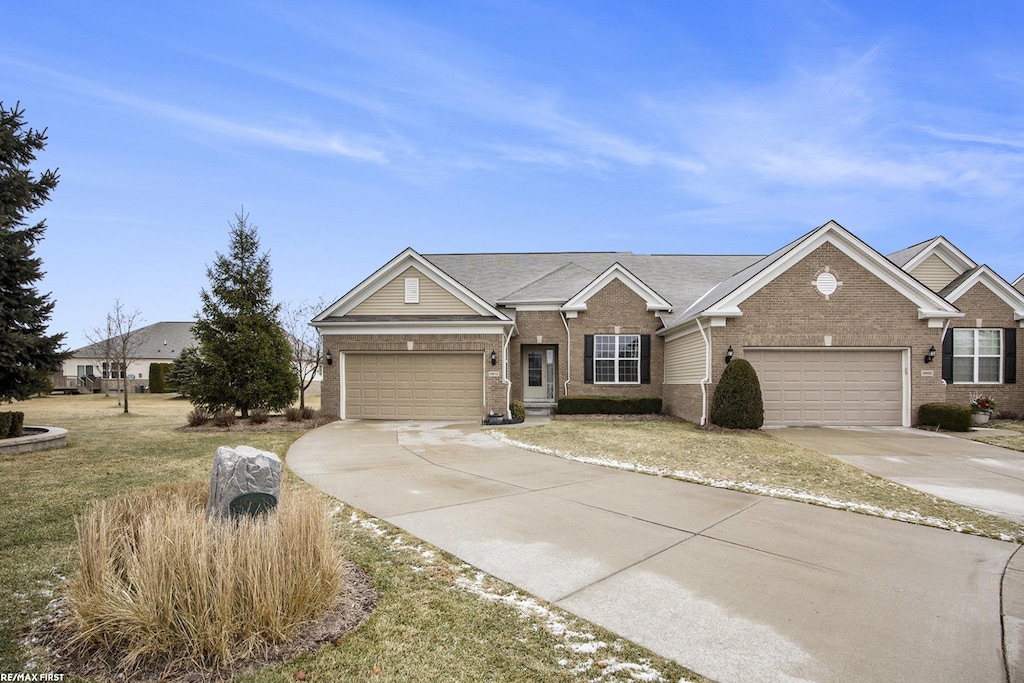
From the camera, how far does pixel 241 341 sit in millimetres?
16078

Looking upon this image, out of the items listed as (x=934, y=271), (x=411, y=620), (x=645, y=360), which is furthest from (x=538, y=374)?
(x=411, y=620)

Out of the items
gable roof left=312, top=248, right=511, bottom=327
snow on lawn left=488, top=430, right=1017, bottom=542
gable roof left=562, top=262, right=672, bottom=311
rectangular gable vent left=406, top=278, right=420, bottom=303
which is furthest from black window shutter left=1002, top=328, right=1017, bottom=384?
rectangular gable vent left=406, top=278, right=420, bottom=303

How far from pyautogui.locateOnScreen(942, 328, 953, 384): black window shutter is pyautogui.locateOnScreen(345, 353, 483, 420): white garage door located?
14.9m

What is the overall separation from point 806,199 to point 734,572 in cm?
2066

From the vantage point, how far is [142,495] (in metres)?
4.89

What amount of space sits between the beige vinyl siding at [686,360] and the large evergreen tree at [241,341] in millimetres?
12610

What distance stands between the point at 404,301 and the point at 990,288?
1923 cm

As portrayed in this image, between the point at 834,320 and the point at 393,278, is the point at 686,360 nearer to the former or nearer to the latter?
the point at 834,320

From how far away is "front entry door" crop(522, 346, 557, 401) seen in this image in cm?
2055

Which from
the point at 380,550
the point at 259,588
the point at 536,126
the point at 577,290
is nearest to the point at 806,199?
the point at 577,290

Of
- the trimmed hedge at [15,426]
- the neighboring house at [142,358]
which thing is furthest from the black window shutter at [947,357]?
the neighboring house at [142,358]

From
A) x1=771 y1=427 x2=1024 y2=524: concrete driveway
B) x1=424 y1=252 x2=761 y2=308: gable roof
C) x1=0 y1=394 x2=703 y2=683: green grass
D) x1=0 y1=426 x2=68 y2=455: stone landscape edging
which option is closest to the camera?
x1=0 y1=394 x2=703 y2=683: green grass

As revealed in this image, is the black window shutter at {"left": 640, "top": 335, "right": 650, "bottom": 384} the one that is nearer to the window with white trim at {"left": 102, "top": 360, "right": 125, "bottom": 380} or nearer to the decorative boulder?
the decorative boulder

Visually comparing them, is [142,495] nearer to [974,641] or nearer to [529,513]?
[529,513]
